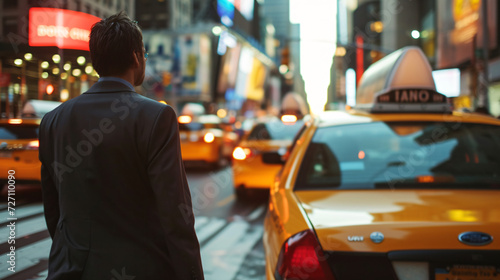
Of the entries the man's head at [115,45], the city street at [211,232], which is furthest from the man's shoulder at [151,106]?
the city street at [211,232]

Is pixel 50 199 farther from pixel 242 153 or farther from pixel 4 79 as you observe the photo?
pixel 242 153

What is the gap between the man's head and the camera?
6.23 feet

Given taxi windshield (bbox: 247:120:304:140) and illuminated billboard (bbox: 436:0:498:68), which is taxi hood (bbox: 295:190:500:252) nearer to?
taxi windshield (bbox: 247:120:304:140)

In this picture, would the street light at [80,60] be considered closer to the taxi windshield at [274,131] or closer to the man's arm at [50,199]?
the man's arm at [50,199]

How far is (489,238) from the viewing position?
2.22m

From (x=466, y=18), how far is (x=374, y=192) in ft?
85.9

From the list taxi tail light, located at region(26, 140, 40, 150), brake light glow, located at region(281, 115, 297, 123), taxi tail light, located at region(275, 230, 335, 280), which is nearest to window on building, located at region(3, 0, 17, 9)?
taxi tail light, located at region(26, 140, 40, 150)

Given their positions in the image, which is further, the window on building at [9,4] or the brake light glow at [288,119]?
the brake light glow at [288,119]

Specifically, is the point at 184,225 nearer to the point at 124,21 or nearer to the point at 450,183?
the point at 124,21

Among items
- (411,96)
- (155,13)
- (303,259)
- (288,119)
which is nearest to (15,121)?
(303,259)

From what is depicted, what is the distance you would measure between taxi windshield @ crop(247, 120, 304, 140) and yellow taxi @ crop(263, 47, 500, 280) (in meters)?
5.65

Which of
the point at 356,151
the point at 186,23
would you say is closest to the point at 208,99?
the point at 186,23

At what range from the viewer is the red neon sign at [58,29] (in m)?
3.05

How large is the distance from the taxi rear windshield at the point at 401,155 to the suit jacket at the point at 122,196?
1480 mm
